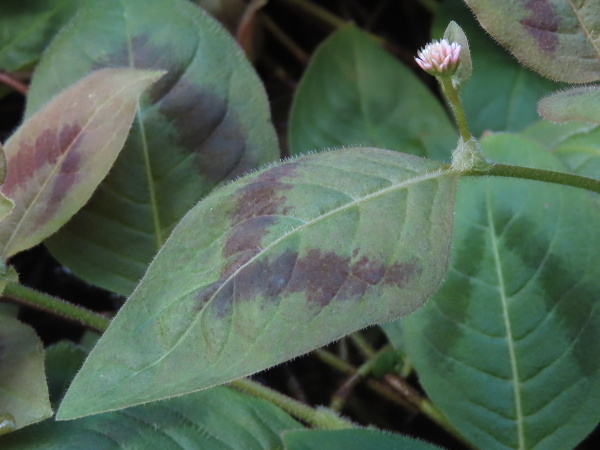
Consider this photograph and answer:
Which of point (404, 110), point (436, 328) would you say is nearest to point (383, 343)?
point (436, 328)

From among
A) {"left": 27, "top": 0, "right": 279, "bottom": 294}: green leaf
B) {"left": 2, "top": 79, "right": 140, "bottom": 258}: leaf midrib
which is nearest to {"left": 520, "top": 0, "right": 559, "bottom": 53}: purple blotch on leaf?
{"left": 27, "top": 0, "right": 279, "bottom": 294}: green leaf

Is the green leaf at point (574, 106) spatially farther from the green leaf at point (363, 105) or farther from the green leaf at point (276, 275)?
the green leaf at point (363, 105)

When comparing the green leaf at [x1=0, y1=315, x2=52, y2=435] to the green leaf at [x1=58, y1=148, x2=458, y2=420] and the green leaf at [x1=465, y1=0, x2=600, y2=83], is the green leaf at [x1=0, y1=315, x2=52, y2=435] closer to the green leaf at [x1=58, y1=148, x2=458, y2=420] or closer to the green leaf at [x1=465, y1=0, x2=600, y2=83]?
the green leaf at [x1=58, y1=148, x2=458, y2=420]

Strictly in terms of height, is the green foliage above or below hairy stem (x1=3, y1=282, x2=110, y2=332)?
above

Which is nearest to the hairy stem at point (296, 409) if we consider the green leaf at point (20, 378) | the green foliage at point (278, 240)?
the green foliage at point (278, 240)

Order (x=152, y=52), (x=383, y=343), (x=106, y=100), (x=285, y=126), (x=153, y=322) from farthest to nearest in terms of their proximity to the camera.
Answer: (x=285, y=126) → (x=383, y=343) → (x=152, y=52) → (x=106, y=100) → (x=153, y=322)

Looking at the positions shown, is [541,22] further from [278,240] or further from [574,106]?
[278,240]

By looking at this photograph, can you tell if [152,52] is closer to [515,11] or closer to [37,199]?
[37,199]
